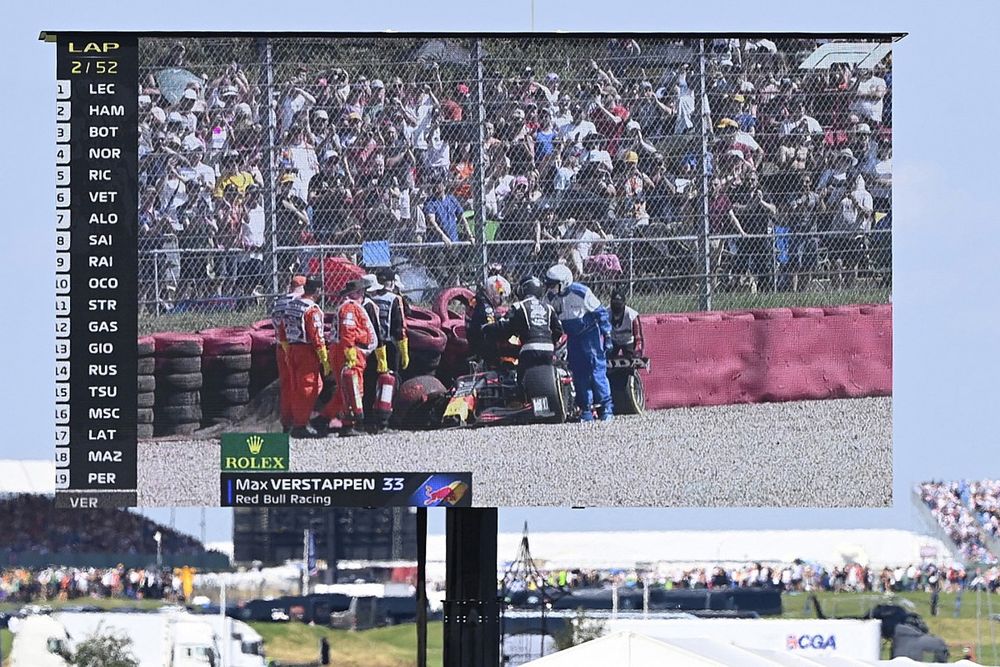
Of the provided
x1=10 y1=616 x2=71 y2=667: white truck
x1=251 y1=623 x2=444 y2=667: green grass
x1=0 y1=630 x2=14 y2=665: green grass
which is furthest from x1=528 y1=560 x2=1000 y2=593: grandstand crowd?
x1=10 y1=616 x2=71 y2=667: white truck

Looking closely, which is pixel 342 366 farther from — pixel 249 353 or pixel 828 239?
pixel 828 239

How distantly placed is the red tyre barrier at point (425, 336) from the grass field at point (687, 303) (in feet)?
2.85

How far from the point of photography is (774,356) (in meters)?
12.2

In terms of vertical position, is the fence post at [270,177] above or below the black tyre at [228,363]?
above

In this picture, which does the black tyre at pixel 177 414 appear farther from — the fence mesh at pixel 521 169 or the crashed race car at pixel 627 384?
the crashed race car at pixel 627 384

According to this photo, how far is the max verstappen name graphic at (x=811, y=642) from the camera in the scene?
2462cm

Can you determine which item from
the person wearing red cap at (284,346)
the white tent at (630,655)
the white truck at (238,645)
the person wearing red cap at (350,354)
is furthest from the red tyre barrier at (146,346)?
the white truck at (238,645)

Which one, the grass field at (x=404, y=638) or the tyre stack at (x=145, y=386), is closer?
the tyre stack at (x=145, y=386)

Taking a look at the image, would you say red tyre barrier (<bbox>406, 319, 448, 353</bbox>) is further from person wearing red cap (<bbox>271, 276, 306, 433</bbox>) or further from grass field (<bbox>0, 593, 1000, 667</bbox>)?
grass field (<bbox>0, 593, 1000, 667</bbox>)

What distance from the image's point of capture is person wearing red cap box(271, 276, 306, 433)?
12.2 m

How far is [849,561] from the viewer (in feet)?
142

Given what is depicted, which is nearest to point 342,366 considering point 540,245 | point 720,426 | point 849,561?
point 540,245

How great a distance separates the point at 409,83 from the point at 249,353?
186 centimetres

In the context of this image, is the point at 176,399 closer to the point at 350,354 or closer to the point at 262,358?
the point at 262,358
